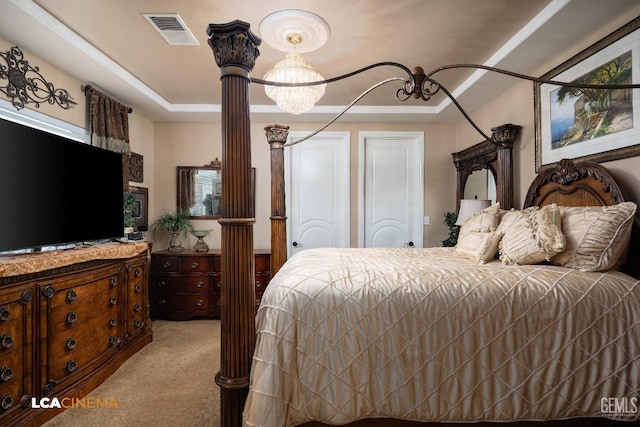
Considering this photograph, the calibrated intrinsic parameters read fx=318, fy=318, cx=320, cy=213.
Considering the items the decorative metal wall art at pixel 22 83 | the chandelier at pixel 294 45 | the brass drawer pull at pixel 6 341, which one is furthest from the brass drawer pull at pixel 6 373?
the chandelier at pixel 294 45

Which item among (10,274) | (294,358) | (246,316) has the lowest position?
(294,358)

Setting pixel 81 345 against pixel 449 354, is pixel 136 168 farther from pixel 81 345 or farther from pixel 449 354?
pixel 449 354

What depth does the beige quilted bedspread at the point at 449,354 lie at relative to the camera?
1357mm

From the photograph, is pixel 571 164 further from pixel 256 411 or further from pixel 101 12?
pixel 101 12

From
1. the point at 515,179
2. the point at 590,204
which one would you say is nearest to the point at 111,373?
the point at 590,204

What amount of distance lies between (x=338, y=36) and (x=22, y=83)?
2.39 meters

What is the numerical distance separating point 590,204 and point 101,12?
3510mm

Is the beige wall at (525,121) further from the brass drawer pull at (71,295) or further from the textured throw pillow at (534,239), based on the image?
the brass drawer pull at (71,295)

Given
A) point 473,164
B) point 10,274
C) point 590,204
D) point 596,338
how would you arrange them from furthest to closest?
point 473,164
point 590,204
point 10,274
point 596,338

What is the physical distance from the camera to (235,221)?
1243 millimetres

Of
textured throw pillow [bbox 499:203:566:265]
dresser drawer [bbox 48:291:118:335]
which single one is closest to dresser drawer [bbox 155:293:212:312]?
dresser drawer [bbox 48:291:118:335]

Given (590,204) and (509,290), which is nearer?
(509,290)

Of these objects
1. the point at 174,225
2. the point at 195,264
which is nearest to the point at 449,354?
the point at 195,264

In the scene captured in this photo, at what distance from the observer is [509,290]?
4.79 feet
